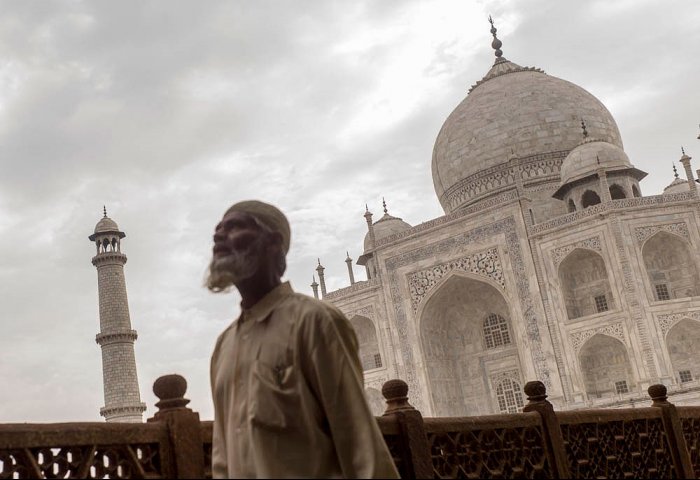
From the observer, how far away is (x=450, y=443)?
3.65 metres

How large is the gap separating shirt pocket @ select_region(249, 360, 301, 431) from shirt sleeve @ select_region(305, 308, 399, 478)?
56mm

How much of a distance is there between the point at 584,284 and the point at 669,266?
197cm

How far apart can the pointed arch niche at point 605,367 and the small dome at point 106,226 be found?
12.1m

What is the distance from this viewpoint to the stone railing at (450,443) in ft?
8.12

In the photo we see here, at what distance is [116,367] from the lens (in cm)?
1936

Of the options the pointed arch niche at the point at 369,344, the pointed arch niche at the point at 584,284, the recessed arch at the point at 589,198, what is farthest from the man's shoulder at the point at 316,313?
the pointed arch niche at the point at 369,344

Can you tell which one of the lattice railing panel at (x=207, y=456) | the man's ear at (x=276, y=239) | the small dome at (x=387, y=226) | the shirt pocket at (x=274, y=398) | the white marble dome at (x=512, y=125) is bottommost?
the lattice railing panel at (x=207, y=456)

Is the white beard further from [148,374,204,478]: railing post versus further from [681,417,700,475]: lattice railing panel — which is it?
[681,417,700,475]: lattice railing panel

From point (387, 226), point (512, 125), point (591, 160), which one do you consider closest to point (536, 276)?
point (591, 160)

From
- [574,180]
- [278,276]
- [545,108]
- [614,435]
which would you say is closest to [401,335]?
[574,180]

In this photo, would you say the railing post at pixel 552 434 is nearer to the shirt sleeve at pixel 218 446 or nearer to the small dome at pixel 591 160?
the shirt sleeve at pixel 218 446

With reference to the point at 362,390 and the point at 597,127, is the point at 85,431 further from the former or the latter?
the point at 597,127

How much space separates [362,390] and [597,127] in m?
24.1

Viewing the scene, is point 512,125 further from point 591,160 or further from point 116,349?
point 116,349
